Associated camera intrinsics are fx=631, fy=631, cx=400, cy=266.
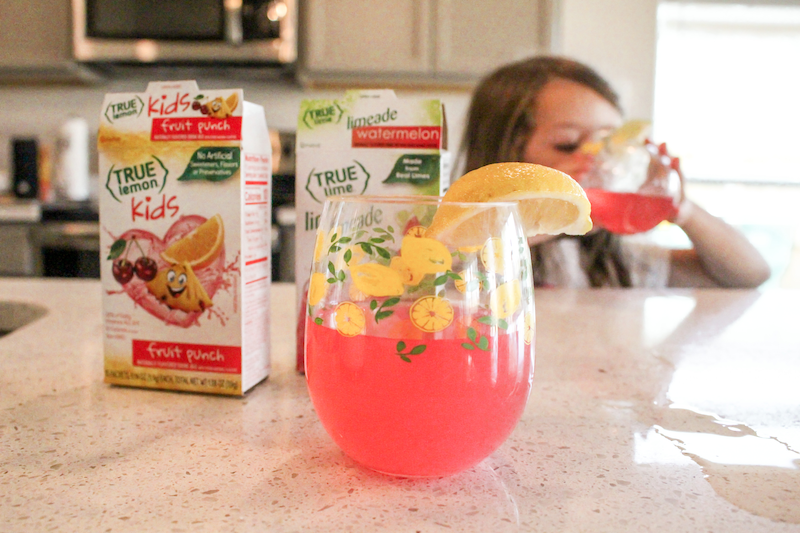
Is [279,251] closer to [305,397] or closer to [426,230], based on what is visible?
[305,397]

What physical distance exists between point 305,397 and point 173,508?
215 millimetres

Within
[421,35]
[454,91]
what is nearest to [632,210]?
[421,35]

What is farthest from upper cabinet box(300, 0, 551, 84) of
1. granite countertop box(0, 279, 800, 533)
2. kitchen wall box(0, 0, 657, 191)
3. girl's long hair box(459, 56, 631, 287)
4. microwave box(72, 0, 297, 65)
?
granite countertop box(0, 279, 800, 533)

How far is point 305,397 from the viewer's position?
0.59 metres

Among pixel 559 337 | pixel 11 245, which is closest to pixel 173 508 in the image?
pixel 559 337

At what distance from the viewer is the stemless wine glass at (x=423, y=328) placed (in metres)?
0.39

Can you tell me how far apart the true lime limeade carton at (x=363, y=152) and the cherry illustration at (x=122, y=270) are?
0.16m

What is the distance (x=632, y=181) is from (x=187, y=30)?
2194mm

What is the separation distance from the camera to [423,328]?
398mm

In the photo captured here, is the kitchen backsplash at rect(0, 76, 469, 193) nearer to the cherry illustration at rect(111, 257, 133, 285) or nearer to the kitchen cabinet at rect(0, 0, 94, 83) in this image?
the kitchen cabinet at rect(0, 0, 94, 83)

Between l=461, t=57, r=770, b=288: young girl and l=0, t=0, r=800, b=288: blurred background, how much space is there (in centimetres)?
63

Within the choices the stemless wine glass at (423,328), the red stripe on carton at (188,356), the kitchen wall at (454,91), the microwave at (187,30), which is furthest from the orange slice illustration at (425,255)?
the kitchen wall at (454,91)

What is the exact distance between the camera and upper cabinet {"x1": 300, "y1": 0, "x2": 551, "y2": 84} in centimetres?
276

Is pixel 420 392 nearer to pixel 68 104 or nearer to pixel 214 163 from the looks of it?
pixel 214 163
